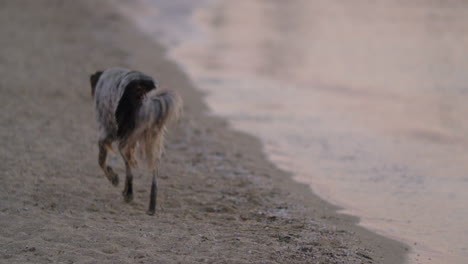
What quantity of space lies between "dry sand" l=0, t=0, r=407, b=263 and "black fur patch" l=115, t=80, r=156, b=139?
2.82 ft

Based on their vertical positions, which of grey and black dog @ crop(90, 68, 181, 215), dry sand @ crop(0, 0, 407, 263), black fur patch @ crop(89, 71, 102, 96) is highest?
black fur patch @ crop(89, 71, 102, 96)

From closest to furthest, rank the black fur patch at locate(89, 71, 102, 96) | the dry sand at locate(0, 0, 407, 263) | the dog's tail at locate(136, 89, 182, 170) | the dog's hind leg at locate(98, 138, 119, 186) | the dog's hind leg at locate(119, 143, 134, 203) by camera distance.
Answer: the dry sand at locate(0, 0, 407, 263) → the dog's tail at locate(136, 89, 182, 170) → the dog's hind leg at locate(119, 143, 134, 203) → the dog's hind leg at locate(98, 138, 119, 186) → the black fur patch at locate(89, 71, 102, 96)

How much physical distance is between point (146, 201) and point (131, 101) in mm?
1144

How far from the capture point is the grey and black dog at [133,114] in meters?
5.42

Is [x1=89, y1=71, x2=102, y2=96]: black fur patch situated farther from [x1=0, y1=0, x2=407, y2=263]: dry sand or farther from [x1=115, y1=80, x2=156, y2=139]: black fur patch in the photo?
[x1=0, y1=0, x2=407, y2=263]: dry sand

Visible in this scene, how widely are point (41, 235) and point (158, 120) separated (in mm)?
1404

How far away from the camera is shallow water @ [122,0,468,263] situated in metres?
6.77

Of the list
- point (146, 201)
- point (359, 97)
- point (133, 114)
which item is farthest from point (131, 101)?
point (359, 97)

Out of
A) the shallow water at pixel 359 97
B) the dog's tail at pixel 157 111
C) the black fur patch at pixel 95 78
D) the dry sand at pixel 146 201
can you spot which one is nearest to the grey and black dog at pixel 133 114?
the dog's tail at pixel 157 111

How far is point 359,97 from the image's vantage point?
12.2 metres

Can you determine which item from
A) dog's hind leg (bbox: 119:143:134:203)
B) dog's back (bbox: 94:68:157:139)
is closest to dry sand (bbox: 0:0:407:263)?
dog's hind leg (bbox: 119:143:134:203)

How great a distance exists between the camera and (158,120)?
5.44 m

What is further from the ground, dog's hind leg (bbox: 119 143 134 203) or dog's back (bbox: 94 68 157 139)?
dog's back (bbox: 94 68 157 139)

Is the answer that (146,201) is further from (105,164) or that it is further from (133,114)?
(133,114)
